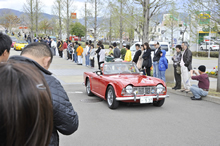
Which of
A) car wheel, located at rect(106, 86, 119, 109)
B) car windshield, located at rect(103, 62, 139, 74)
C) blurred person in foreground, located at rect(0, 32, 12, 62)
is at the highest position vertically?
blurred person in foreground, located at rect(0, 32, 12, 62)

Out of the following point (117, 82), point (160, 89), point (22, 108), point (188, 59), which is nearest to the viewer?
point (22, 108)

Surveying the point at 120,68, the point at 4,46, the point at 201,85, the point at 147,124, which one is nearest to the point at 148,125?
the point at 147,124

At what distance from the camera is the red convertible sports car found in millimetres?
7055

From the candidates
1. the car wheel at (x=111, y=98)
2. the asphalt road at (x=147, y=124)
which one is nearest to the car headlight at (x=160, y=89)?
the asphalt road at (x=147, y=124)

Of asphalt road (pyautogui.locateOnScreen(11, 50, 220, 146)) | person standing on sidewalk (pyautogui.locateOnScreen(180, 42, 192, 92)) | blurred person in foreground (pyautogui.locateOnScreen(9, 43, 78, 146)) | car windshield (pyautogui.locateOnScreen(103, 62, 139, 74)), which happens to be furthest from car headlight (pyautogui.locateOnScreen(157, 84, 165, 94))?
blurred person in foreground (pyautogui.locateOnScreen(9, 43, 78, 146))

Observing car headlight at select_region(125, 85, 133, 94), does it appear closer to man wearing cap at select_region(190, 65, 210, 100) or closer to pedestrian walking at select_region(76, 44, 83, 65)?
man wearing cap at select_region(190, 65, 210, 100)

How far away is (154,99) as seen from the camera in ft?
24.1

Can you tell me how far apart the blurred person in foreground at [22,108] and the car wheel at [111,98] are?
19.8ft

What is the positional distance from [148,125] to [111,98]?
1.93 m

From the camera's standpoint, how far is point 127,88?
7.05m

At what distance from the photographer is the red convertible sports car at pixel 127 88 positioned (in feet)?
23.1

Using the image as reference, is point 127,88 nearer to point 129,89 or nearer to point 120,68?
point 129,89

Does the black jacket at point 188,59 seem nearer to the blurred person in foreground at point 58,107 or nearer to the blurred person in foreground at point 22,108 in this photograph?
the blurred person in foreground at point 58,107

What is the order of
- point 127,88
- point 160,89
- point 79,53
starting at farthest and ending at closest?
1. point 79,53
2. point 160,89
3. point 127,88
